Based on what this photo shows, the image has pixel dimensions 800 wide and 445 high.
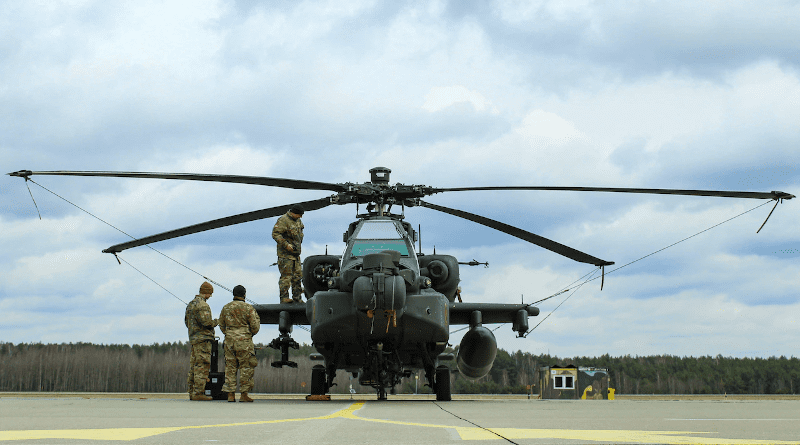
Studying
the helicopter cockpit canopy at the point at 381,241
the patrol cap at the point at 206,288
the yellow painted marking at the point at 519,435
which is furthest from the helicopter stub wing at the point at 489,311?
the yellow painted marking at the point at 519,435

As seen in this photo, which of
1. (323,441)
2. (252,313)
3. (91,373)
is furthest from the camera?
(91,373)

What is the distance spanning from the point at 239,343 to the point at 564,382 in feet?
33.9

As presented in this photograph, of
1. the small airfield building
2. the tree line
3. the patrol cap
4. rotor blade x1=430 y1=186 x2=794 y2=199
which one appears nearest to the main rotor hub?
rotor blade x1=430 y1=186 x2=794 y2=199

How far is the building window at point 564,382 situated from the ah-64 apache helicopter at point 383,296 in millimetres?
4086

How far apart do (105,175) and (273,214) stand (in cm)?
320

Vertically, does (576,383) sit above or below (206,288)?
below

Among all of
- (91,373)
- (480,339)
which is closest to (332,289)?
(480,339)

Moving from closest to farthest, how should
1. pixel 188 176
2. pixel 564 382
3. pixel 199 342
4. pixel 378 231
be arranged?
pixel 188 176, pixel 199 342, pixel 378 231, pixel 564 382

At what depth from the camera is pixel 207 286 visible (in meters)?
12.5

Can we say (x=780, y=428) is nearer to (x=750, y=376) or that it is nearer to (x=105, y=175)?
(x=105, y=175)

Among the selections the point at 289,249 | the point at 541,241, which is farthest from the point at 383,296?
the point at 541,241

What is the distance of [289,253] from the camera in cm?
1325

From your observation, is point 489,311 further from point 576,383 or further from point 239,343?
point 239,343

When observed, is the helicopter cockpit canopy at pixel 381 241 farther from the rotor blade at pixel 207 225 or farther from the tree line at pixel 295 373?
the tree line at pixel 295 373
